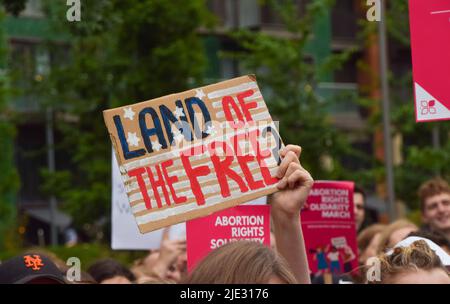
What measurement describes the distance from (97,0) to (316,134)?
41.3ft

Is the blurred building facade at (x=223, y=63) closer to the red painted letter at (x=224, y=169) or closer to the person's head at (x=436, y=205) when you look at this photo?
the person's head at (x=436, y=205)

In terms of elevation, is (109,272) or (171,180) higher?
(171,180)

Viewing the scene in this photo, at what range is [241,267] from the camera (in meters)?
3.78

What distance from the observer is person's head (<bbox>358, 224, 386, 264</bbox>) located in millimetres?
8594

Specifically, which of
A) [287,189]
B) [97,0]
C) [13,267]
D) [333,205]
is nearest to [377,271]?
[287,189]

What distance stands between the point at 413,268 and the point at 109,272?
11.7 ft

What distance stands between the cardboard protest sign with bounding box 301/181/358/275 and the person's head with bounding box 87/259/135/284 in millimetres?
1352

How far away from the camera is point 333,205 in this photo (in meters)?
8.57

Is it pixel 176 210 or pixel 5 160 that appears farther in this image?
pixel 5 160

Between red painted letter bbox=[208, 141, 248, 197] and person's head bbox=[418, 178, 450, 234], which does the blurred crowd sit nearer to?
red painted letter bbox=[208, 141, 248, 197]

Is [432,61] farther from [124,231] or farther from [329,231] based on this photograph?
[124,231]

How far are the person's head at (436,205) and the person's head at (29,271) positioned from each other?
15.4ft

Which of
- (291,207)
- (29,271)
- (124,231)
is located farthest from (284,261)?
(124,231)
